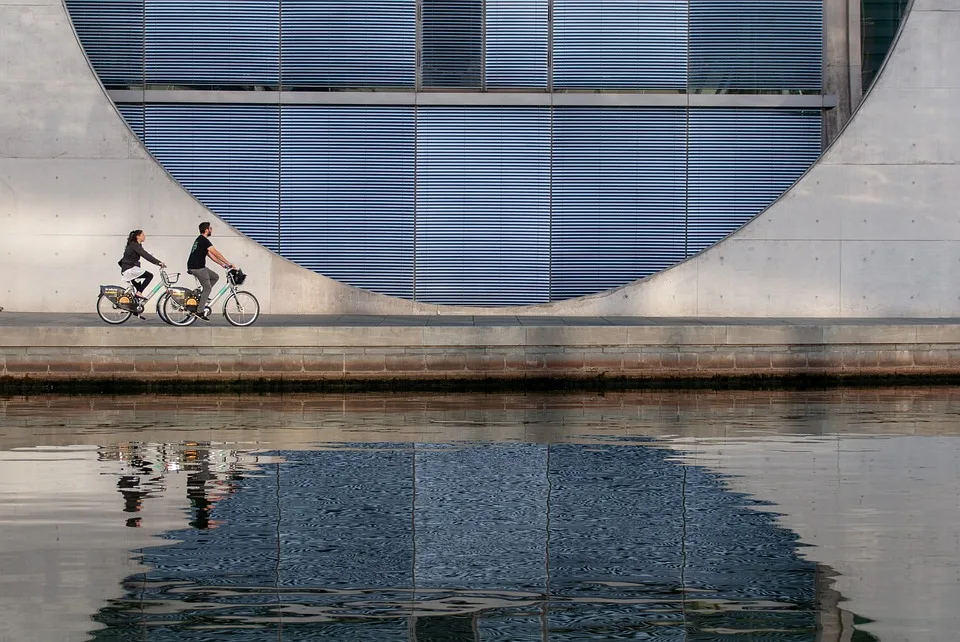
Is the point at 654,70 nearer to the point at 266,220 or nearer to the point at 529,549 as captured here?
the point at 266,220

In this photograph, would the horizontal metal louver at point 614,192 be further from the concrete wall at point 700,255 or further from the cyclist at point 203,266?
the cyclist at point 203,266

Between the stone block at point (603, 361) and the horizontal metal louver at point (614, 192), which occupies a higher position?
the horizontal metal louver at point (614, 192)

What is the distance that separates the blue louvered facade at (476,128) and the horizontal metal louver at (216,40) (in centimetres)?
3

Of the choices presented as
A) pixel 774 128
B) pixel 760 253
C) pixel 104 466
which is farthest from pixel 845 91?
pixel 104 466

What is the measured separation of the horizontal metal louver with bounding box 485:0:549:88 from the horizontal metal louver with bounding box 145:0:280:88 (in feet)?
11.8

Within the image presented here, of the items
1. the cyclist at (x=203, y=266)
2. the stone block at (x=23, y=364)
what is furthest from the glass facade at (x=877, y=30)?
the stone block at (x=23, y=364)

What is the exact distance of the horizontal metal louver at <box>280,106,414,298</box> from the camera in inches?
1062

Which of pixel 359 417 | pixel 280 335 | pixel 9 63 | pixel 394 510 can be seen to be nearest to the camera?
pixel 394 510

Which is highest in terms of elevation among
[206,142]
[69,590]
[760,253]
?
[206,142]

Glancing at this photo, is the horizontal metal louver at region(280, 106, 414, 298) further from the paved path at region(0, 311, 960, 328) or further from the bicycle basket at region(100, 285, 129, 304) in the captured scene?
the bicycle basket at region(100, 285, 129, 304)

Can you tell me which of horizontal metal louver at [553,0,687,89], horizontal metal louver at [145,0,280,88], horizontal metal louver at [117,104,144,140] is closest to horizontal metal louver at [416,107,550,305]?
horizontal metal louver at [553,0,687,89]

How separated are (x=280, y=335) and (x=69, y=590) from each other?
1288 cm

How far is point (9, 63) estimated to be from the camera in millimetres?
26047

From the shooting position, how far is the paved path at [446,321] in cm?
2200
